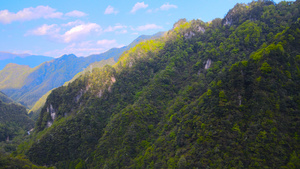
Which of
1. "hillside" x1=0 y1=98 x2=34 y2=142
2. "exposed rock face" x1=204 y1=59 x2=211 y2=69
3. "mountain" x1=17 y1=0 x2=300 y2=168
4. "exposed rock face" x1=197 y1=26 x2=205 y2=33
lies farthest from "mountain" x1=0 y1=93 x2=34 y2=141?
"exposed rock face" x1=197 y1=26 x2=205 y2=33

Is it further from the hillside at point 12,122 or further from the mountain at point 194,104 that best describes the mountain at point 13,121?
the mountain at point 194,104

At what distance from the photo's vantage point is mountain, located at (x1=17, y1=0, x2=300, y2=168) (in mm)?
36134

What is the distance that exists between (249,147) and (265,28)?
73750 mm

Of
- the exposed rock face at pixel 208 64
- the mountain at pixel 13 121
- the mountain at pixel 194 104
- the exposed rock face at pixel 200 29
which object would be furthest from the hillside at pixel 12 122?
the exposed rock face at pixel 200 29

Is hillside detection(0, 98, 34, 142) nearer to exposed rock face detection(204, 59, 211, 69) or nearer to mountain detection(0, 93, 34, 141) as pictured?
mountain detection(0, 93, 34, 141)

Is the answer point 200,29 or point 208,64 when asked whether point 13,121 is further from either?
point 200,29

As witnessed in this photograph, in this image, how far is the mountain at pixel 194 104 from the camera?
36.1 m

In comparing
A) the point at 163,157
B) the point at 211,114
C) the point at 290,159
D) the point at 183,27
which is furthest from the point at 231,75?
the point at 183,27

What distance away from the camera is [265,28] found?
85.1 m

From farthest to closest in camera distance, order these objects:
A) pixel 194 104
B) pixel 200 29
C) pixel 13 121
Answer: pixel 13 121, pixel 200 29, pixel 194 104

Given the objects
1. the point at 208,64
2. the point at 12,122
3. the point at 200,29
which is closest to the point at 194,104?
the point at 208,64

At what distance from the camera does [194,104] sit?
55.3m

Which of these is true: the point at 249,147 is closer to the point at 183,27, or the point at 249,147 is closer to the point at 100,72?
the point at 100,72

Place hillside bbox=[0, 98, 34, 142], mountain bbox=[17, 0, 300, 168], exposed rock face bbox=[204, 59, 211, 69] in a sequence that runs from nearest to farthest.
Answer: mountain bbox=[17, 0, 300, 168] → exposed rock face bbox=[204, 59, 211, 69] → hillside bbox=[0, 98, 34, 142]
